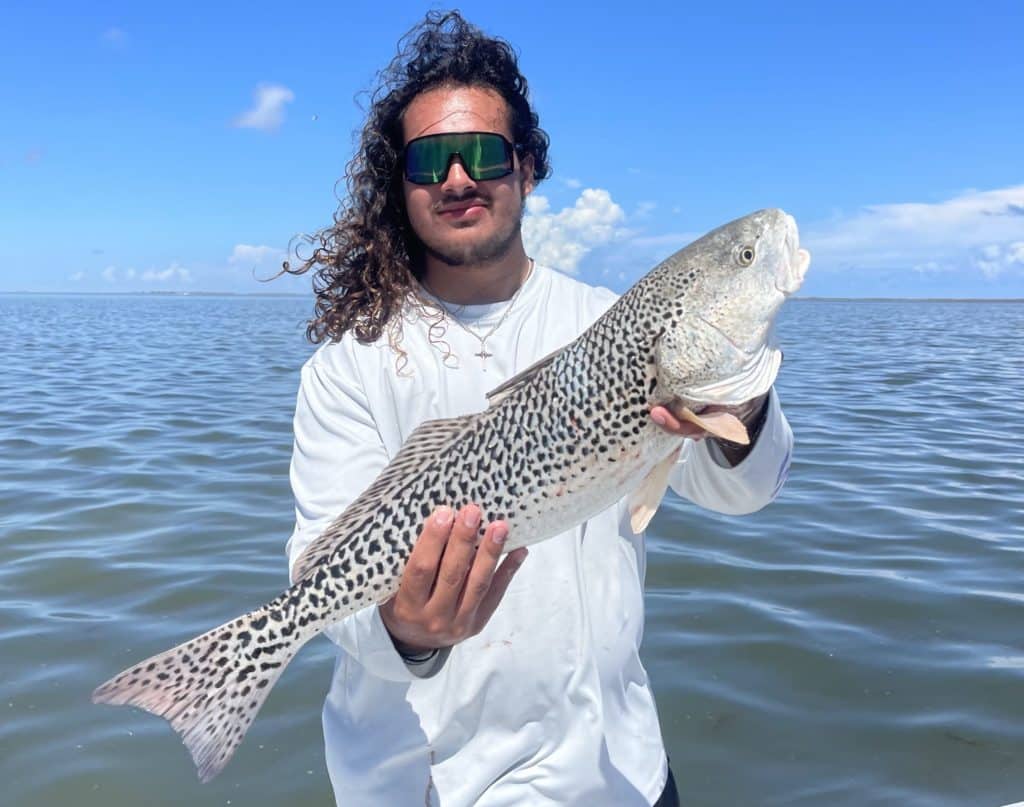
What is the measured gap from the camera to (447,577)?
300 centimetres

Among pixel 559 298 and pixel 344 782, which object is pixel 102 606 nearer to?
pixel 344 782

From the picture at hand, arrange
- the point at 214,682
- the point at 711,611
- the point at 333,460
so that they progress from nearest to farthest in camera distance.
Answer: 1. the point at 214,682
2. the point at 333,460
3. the point at 711,611

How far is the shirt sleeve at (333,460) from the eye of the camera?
3248mm

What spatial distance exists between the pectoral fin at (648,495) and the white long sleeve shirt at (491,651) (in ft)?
0.92

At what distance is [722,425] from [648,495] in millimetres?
409

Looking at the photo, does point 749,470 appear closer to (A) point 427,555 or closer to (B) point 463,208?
→ (A) point 427,555

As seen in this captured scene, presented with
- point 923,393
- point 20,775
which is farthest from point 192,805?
point 923,393

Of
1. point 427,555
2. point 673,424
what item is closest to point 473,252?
point 673,424

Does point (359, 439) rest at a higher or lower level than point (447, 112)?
lower

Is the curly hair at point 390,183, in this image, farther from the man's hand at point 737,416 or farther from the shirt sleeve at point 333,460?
the man's hand at point 737,416

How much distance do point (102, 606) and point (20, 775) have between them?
2.38 metres

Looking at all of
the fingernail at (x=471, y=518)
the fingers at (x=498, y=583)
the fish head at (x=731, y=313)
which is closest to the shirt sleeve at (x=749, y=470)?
the fish head at (x=731, y=313)

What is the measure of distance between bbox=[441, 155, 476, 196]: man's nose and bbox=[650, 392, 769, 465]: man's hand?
137 centimetres

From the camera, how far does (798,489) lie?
11.1m
